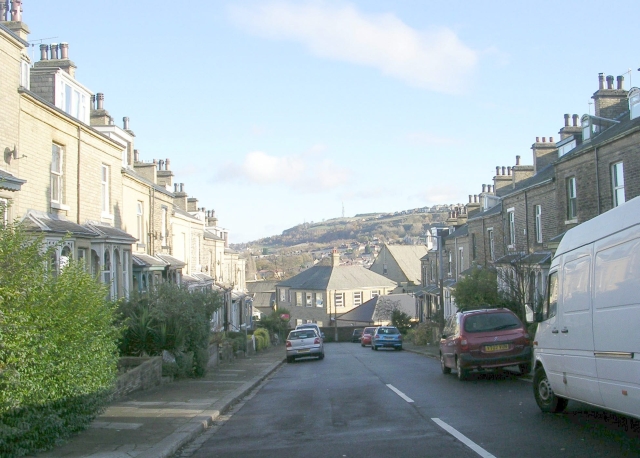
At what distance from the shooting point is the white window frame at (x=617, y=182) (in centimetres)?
2012

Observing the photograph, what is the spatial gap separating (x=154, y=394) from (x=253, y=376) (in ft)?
21.6

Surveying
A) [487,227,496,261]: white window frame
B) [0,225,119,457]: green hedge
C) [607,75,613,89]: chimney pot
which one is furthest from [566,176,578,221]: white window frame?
[0,225,119,457]: green hedge

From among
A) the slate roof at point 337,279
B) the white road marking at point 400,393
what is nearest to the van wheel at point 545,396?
the white road marking at point 400,393

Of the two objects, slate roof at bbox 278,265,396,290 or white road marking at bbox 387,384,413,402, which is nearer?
white road marking at bbox 387,384,413,402

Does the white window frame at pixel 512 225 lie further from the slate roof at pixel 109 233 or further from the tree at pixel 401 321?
the tree at pixel 401 321

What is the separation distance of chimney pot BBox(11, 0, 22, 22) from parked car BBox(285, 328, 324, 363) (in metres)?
18.0

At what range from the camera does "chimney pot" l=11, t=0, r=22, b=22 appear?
707 inches

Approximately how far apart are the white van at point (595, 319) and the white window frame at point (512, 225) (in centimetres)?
2123

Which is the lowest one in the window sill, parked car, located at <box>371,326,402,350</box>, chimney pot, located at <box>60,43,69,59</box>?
parked car, located at <box>371,326,402,350</box>

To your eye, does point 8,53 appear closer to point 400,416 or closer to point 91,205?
point 91,205

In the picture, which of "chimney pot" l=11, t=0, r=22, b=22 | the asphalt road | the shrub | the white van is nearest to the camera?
the white van

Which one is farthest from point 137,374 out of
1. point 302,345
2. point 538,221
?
point 538,221

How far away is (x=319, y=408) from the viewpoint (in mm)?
12797

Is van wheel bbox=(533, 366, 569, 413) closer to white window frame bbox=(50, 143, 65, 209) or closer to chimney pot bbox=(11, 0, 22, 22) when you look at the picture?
white window frame bbox=(50, 143, 65, 209)
